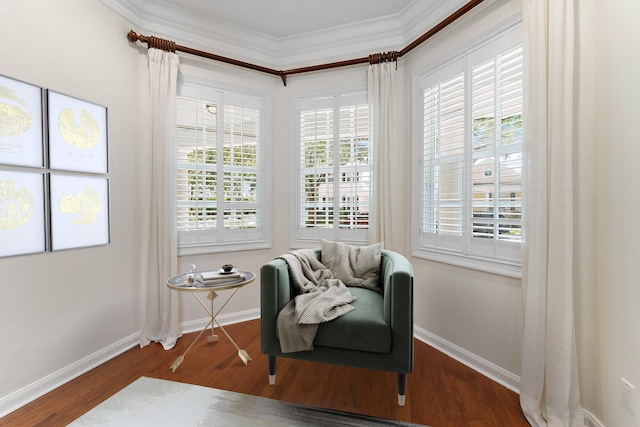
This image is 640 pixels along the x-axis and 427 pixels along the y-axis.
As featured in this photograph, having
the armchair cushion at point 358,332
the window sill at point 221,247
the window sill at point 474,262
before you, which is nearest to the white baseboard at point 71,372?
the window sill at point 221,247

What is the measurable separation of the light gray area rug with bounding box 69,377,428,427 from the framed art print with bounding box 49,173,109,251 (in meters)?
1.11

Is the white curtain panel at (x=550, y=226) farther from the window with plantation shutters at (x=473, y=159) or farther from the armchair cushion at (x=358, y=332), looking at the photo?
the armchair cushion at (x=358, y=332)

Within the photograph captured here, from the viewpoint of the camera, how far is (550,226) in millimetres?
1558

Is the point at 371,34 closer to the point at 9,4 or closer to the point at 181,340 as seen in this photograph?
the point at 9,4

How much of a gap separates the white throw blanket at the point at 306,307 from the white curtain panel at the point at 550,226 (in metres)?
1.06

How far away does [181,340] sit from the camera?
2627 mm

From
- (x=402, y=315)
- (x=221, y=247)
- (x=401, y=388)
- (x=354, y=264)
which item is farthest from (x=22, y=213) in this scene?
(x=401, y=388)

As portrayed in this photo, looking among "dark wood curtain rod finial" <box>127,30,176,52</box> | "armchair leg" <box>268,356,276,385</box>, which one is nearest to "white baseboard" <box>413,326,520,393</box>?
"armchair leg" <box>268,356,276,385</box>

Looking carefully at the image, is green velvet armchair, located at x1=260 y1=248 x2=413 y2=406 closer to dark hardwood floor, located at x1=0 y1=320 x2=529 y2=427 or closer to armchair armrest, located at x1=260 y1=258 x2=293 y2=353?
armchair armrest, located at x1=260 y1=258 x2=293 y2=353

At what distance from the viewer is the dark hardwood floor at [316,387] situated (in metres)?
1.66

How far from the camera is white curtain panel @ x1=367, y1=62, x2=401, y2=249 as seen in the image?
2.83m

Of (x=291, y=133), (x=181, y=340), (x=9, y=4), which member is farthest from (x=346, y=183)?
(x=9, y=4)

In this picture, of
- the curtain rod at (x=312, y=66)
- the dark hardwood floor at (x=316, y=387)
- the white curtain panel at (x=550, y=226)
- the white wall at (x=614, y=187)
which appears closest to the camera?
the white wall at (x=614, y=187)

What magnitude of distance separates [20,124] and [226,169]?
5.02 ft
